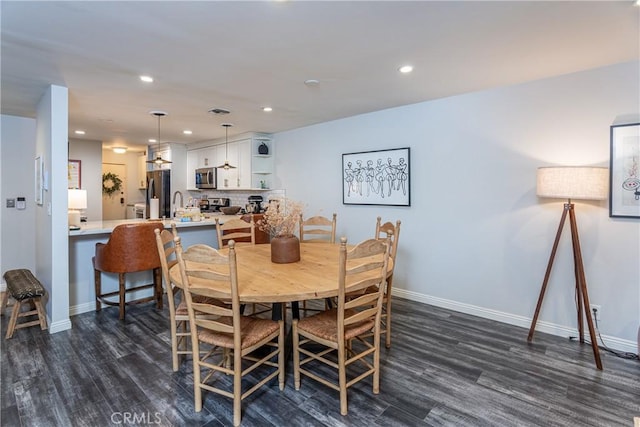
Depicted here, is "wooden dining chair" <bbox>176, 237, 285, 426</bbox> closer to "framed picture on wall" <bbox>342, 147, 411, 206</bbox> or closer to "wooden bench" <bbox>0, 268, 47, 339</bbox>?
"wooden bench" <bbox>0, 268, 47, 339</bbox>

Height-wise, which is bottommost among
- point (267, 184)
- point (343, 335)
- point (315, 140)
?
point (343, 335)

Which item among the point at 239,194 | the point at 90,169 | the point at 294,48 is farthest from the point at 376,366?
the point at 90,169

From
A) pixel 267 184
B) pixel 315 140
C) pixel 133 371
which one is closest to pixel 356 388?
pixel 133 371

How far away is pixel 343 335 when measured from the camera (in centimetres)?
202

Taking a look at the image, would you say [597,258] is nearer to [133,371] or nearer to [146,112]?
[133,371]

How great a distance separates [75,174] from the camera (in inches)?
267

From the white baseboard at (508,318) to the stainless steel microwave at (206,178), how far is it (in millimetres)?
4056

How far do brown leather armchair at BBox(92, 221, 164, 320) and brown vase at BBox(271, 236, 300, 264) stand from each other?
1663mm

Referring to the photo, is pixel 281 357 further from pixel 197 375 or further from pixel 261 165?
pixel 261 165

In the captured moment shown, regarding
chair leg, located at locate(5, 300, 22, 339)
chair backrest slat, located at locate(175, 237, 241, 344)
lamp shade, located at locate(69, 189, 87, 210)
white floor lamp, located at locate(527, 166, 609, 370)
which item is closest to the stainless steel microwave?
lamp shade, located at locate(69, 189, 87, 210)

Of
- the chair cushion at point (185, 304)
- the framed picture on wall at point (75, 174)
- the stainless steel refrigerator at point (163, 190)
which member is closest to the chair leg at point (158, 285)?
the chair cushion at point (185, 304)

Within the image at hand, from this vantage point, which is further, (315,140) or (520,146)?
(315,140)

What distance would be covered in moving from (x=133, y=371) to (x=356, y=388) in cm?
164

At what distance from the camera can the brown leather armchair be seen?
11.2 feet
